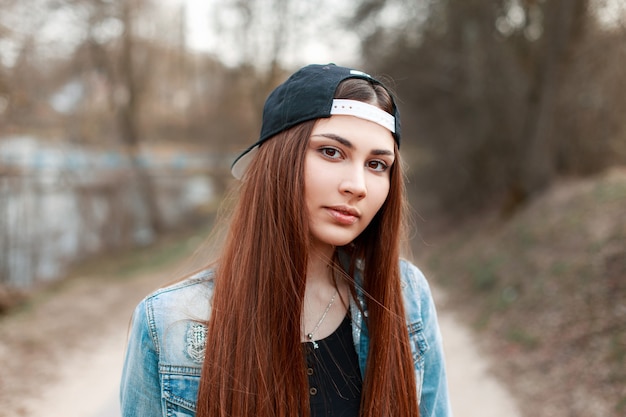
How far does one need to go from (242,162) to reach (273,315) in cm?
59

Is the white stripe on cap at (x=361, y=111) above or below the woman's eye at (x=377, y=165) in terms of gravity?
above

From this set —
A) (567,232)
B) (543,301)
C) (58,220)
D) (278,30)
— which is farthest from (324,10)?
(543,301)

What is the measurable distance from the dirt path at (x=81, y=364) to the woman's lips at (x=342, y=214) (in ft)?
14.6

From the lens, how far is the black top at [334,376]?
1757 mm

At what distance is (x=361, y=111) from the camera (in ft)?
5.75

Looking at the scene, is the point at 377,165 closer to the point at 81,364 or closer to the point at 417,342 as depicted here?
the point at 417,342

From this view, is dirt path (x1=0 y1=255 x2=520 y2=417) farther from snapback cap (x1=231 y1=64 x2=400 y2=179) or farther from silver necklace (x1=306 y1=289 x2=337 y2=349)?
snapback cap (x1=231 y1=64 x2=400 y2=179)

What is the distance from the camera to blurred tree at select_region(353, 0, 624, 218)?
12289 mm

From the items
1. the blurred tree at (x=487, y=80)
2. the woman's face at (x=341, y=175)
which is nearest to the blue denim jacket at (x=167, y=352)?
the woman's face at (x=341, y=175)

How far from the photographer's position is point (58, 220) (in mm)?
16203

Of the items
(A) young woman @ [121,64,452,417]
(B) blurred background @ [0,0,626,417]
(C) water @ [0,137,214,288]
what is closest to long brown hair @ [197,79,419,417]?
(A) young woman @ [121,64,452,417]

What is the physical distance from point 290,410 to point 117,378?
562cm

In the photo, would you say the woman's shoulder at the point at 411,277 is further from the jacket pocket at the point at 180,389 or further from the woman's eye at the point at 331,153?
the jacket pocket at the point at 180,389

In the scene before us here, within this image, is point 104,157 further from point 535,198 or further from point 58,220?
point 535,198
